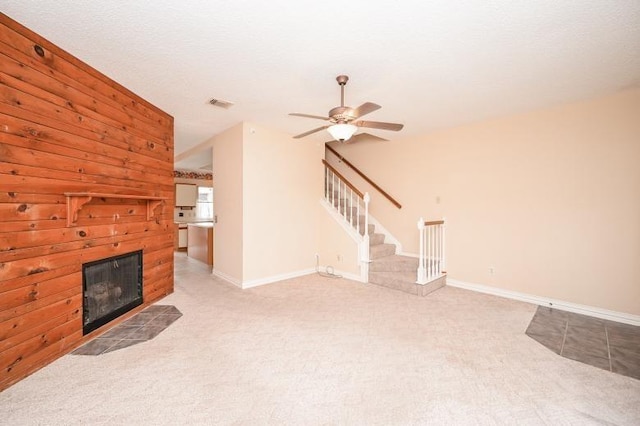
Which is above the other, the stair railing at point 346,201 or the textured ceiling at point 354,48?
the textured ceiling at point 354,48

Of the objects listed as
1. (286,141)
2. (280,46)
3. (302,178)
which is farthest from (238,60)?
(302,178)

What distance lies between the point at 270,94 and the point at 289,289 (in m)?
2.86

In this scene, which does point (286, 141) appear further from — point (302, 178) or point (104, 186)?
point (104, 186)

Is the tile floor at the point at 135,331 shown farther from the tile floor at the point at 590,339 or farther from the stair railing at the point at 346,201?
the tile floor at the point at 590,339

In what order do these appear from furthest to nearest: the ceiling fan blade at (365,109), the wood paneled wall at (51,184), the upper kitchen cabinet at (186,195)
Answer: the upper kitchen cabinet at (186,195)
the ceiling fan blade at (365,109)
the wood paneled wall at (51,184)

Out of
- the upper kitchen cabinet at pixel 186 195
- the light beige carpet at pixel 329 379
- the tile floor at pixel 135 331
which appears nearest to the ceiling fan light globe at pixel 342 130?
the light beige carpet at pixel 329 379

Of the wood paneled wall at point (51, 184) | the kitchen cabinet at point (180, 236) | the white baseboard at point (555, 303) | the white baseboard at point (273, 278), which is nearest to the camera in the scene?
the wood paneled wall at point (51, 184)

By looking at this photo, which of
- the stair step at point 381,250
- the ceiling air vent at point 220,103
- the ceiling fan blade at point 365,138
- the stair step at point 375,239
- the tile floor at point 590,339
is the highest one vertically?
the ceiling fan blade at point 365,138

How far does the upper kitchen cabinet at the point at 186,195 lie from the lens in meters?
8.30

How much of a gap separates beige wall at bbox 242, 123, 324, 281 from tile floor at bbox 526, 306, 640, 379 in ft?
11.7

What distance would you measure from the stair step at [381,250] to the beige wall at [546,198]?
0.79 meters

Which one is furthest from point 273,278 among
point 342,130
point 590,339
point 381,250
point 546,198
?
point 546,198

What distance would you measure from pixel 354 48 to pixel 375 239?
362 cm

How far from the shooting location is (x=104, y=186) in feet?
9.29
